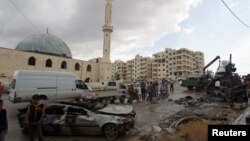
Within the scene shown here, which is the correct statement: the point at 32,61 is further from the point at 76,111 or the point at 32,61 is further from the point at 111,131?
the point at 111,131

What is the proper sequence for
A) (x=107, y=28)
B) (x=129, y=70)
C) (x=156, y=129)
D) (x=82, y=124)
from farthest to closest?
(x=129, y=70)
(x=107, y=28)
(x=156, y=129)
(x=82, y=124)

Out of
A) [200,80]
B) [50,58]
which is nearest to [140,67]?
[50,58]

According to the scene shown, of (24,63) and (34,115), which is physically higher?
(24,63)

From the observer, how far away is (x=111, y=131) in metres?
9.79

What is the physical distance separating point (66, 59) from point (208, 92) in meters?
37.6

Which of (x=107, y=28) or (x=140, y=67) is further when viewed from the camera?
(x=140, y=67)

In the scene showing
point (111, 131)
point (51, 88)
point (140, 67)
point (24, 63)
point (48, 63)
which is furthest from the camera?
point (140, 67)

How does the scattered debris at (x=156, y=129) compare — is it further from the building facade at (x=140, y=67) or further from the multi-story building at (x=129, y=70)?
the multi-story building at (x=129, y=70)

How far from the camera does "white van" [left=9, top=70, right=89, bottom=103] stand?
57.1 feet

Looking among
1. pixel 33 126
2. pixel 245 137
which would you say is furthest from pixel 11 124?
pixel 245 137

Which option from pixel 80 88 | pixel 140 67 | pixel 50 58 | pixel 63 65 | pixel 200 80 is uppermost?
pixel 140 67

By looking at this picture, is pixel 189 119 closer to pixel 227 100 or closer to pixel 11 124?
pixel 11 124

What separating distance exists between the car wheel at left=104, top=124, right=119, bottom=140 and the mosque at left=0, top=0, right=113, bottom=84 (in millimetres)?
40515

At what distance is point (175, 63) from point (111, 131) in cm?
9983
